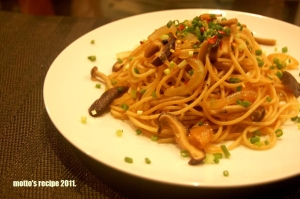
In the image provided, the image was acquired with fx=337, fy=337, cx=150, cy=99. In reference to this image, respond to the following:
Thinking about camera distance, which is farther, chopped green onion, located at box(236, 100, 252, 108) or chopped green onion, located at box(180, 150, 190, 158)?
chopped green onion, located at box(236, 100, 252, 108)

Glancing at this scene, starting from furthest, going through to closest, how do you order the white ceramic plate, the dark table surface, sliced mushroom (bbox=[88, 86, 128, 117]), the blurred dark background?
the blurred dark background < sliced mushroom (bbox=[88, 86, 128, 117]) < the dark table surface < the white ceramic plate

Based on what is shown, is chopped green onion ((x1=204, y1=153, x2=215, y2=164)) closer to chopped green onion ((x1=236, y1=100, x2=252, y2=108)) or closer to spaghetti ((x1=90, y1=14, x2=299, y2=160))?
spaghetti ((x1=90, y1=14, x2=299, y2=160))

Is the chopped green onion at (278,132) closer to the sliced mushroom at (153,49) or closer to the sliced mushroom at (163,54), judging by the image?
the sliced mushroom at (163,54)

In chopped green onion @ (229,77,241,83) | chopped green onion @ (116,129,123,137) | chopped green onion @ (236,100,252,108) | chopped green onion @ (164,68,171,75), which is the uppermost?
chopped green onion @ (164,68,171,75)

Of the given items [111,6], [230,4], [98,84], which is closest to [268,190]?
[98,84]

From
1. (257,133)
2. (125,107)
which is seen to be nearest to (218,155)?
(257,133)

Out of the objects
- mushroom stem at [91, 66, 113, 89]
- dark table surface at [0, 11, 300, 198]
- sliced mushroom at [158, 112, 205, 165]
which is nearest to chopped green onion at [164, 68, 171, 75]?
sliced mushroom at [158, 112, 205, 165]
